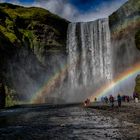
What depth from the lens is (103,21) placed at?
11806 cm

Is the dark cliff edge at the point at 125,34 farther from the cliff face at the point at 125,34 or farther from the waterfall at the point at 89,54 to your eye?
the waterfall at the point at 89,54

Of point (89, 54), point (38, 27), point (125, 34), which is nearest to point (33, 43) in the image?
point (38, 27)

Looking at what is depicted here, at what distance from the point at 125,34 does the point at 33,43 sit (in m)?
34.2

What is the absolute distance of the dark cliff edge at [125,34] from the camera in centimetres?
10850

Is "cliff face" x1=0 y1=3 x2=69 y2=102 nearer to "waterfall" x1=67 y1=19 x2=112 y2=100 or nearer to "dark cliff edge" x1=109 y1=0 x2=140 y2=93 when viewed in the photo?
"waterfall" x1=67 y1=19 x2=112 y2=100

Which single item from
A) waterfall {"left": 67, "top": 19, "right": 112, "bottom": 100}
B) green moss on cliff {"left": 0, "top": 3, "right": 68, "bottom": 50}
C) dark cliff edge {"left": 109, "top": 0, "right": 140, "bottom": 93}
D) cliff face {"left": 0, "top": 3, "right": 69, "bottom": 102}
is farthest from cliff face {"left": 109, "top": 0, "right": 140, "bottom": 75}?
cliff face {"left": 0, "top": 3, "right": 69, "bottom": 102}

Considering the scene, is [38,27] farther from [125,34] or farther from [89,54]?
[125,34]

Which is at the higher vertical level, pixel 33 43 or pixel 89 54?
pixel 33 43

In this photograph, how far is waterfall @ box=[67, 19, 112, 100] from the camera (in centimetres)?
11725

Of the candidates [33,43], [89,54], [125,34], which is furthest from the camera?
[33,43]

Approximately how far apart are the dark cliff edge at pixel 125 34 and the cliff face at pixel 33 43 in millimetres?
19736

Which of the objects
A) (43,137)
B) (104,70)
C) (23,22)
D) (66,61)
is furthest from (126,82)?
(43,137)

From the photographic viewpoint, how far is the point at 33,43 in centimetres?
12662

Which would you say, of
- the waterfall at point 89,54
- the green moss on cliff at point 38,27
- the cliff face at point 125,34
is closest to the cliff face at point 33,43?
the green moss on cliff at point 38,27
